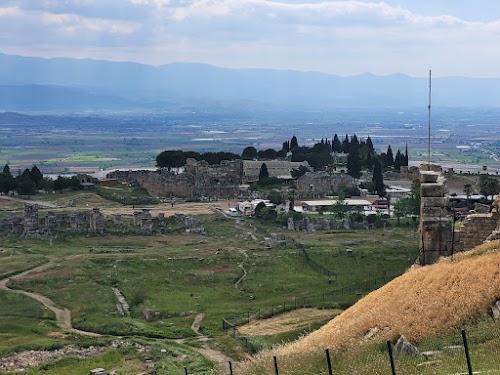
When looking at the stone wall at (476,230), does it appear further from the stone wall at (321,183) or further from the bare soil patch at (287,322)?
the stone wall at (321,183)

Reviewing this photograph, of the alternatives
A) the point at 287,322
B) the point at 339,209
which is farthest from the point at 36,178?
the point at 287,322

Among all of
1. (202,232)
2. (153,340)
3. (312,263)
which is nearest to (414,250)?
(312,263)

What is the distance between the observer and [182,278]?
4975 centimetres

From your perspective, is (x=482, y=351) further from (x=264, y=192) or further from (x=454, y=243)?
(x=264, y=192)

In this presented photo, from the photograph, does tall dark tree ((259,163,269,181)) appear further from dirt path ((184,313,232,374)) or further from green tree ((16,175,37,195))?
dirt path ((184,313,232,374))

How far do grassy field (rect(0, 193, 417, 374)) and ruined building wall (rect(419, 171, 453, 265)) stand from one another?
358 inches

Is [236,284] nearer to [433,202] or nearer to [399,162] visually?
[433,202]

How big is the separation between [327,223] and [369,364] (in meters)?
51.8

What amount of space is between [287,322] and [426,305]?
19.3 meters

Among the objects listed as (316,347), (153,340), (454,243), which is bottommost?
(153,340)

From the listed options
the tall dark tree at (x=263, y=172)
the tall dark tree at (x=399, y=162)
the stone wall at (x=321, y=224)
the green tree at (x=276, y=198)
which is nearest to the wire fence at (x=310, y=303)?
the stone wall at (x=321, y=224)

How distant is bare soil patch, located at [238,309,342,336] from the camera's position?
36406 mm

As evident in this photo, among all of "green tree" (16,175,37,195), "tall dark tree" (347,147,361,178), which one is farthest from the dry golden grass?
"tall dark tree" (347,147,361,178)

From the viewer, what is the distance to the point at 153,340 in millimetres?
35844
